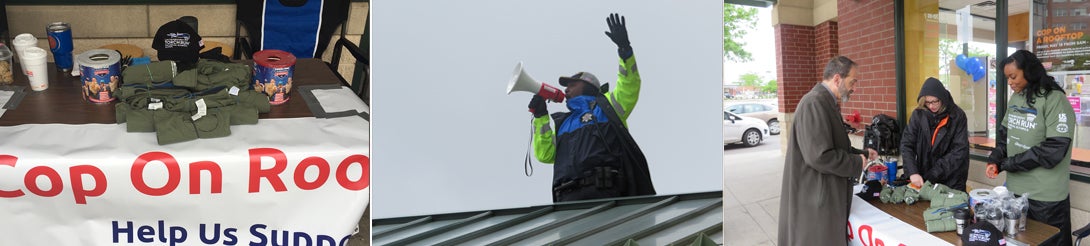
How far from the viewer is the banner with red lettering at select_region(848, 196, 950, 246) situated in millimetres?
1821

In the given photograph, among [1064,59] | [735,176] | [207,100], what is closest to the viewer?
[207,100]

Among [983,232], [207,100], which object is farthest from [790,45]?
[207,100]

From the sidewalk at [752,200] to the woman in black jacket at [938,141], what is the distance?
729 mm

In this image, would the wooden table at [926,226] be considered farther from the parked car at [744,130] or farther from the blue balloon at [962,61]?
the parked car at [744,130]

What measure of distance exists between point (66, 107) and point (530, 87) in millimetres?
1375

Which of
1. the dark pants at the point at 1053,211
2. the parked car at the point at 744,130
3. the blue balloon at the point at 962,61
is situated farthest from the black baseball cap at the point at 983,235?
the parked car at the point at 744,130

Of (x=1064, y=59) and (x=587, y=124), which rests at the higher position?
(x=1064, y=59)

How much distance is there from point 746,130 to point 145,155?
623 cm

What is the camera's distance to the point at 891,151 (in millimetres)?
3889

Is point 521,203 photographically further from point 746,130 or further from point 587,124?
point 746,130

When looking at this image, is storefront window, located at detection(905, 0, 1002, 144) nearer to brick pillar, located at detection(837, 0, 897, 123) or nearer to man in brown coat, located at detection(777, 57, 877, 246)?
brick pillar, located at detection(837, 0, 897, 123)

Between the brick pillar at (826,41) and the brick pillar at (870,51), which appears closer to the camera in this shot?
the brick pillar at (870,51)

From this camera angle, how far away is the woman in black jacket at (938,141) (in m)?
2.81

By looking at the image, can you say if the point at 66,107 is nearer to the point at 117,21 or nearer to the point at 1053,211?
the point at 117,21
